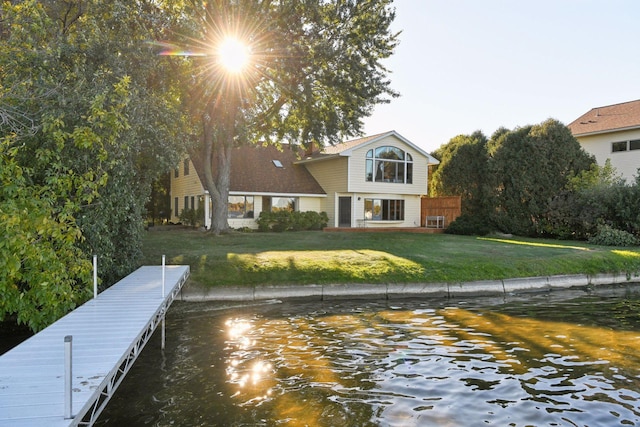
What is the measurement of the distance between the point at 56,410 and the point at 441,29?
43.9 ft

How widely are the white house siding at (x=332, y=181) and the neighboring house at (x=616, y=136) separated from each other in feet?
48.8

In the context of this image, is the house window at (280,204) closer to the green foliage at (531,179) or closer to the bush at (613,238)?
the green foliage at (531,179)

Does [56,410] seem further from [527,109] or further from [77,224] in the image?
[527,109]

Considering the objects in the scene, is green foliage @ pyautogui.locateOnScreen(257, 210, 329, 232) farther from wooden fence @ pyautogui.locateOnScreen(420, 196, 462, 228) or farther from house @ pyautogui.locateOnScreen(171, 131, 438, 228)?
wooden fence @ pyautogui.locateOnScreen(420, 196, 462, 228)

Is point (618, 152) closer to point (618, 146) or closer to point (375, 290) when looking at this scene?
point (618, 146)

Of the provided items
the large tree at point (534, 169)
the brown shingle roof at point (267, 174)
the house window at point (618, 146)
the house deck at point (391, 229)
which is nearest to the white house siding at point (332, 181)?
the brown shingle roof at point (267, 174)

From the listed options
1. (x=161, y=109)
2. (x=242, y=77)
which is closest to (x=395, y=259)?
(x=161, y=109)

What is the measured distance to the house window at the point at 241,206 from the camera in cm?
2656

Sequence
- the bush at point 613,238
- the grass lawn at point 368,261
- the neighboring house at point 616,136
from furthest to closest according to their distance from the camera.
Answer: the neighboring house at point 616,136, the bush at point 613,238, the grass lawn at point 368,261

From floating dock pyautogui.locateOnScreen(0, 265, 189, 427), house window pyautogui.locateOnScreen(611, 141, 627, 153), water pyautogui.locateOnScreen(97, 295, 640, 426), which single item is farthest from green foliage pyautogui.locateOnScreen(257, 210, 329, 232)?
floating dock pyautogui.locateOnScreen(0, 265, 189, 427)

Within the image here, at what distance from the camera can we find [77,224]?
8359 millimetres

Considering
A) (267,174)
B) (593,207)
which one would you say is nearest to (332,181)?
(267,174)

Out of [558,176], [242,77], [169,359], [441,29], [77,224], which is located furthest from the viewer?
[558,176]

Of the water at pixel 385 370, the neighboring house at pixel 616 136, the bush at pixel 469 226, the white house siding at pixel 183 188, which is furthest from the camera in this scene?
the white house siding at pixel 183 188
